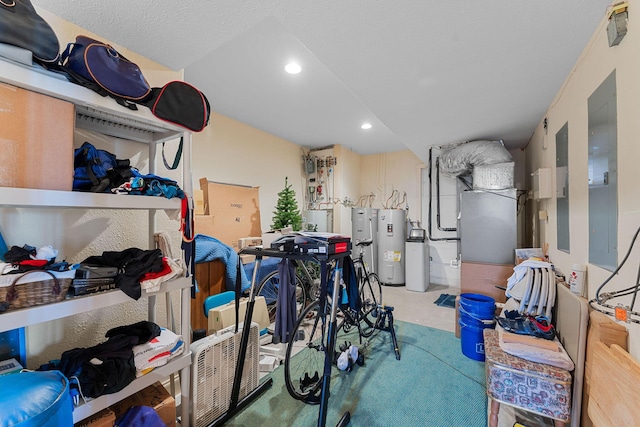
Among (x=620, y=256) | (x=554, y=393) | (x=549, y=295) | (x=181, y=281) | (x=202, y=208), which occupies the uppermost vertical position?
(x=202, y=208)

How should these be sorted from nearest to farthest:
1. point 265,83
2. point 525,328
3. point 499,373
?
point 499,373 → point 525,328 → point 265,83

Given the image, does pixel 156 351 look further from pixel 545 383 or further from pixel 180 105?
pixel 545 383

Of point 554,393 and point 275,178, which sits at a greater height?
point 275,178

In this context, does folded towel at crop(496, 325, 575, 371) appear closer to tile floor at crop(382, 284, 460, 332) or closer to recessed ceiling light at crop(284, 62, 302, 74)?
tile floor at crop(382, 284, 460, 332)

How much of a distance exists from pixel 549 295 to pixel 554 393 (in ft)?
2.70

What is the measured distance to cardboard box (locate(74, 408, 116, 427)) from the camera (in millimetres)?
1115

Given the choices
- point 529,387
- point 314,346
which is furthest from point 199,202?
point 529,387

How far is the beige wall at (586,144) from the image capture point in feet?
3.94

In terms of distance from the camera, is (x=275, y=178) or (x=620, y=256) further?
(x=275, y=178)

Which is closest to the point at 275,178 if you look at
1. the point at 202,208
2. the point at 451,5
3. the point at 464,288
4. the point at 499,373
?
the point at 202,208

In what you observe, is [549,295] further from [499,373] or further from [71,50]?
[71,50]

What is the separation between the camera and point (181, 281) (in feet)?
4.48

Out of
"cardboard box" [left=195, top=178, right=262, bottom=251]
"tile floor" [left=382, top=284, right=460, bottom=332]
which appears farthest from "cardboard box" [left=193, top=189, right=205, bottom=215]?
"tile floor" [left=382, top=284, right=460, bottom=332]

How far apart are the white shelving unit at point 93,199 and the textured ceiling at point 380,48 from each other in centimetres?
54
